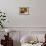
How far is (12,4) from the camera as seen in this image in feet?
13.2

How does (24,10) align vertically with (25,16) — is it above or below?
above

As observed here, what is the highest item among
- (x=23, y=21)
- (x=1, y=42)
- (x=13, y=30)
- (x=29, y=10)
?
(x=29, y=10)

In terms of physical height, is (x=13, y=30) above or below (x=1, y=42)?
above

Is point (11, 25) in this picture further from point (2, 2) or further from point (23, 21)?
point (2, 2)

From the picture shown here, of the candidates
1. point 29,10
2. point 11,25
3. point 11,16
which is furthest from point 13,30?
point 29,10

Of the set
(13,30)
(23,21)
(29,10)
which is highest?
(29,10)

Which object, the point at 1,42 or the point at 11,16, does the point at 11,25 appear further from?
the point at 1,42

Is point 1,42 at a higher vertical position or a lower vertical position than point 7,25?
lower

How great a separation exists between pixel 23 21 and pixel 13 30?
37 cm

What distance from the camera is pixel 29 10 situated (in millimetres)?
4023

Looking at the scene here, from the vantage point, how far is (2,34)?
4.05 metres

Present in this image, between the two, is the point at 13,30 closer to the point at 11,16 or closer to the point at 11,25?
the point at 11,25

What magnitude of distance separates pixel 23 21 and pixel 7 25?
0.46m

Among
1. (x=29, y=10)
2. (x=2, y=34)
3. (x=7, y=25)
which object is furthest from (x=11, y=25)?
(x=29, y=10)
